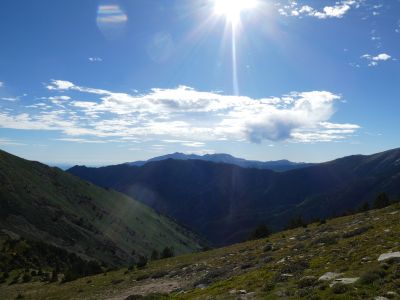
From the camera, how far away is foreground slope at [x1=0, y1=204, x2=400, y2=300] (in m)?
15.6

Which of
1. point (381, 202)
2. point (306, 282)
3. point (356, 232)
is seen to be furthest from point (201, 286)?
point (381, 202)

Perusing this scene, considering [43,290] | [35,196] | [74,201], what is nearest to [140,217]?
[74,201]

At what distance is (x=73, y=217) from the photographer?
119250 millimetres

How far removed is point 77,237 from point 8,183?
2492 centimetres

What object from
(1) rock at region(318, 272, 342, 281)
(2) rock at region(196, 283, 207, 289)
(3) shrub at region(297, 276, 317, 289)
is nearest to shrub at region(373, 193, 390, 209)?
Result: (2) rock at region(196, 283, 207, 289)

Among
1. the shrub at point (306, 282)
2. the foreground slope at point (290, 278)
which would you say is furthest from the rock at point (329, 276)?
the shrub at point (306, 282)

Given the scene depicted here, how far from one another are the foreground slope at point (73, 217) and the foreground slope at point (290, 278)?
52891mm

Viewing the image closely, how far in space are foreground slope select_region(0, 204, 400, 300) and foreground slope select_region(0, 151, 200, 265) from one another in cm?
5289

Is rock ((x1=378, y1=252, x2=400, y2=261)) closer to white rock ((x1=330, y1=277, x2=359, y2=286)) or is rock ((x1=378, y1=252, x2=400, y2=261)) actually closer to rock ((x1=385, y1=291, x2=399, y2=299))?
white rock ((x1=330, y1=277, x2=359, y2=286))

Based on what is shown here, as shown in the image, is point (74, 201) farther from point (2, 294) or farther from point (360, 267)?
point (360, 267)

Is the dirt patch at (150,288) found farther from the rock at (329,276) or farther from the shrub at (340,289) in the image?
the shrub at (340,289)

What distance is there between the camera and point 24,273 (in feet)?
156

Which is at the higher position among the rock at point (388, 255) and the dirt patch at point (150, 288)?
the rock at point (388, 255)

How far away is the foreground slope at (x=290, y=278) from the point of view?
1558 centimetres
